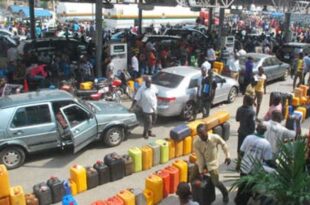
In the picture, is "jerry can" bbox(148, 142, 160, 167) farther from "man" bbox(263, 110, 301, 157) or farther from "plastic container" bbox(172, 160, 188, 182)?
"man" bbox(263, 110, 301, 157)

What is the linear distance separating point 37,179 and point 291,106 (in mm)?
8066

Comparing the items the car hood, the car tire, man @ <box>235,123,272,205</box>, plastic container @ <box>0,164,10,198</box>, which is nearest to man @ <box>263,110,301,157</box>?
man @ <box>235,123,272,205</box>

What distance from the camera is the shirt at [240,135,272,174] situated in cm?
649

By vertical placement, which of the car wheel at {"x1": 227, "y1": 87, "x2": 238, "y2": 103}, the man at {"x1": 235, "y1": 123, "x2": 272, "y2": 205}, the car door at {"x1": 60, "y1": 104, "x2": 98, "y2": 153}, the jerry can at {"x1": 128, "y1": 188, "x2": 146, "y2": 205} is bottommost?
the jerry can at {"x1": 128, "y1": 188, "x2": 146, "y2": 205}

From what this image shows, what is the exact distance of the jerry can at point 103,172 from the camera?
27.7 ft

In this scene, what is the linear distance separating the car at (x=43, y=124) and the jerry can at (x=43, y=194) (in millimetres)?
1492

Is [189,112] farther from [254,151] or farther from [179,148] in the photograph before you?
[254,151]

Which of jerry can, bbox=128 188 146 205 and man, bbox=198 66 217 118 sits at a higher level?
man, bbox=198 66 217 118

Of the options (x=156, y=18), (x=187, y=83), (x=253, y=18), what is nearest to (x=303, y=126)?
(x=187, y=83)

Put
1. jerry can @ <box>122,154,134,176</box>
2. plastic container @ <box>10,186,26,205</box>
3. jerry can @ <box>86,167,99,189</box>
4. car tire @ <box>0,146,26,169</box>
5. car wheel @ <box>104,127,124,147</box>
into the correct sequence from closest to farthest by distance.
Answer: plastic container @ <box>10,186,26,205</box> < jerry can @ <box>86,167,99,189</box> < jerry can @ <box>122,154,134,176</box> < car tire @ <box>0,146,26,169</box> < car wheel @ <box>104,127,124,147</box>

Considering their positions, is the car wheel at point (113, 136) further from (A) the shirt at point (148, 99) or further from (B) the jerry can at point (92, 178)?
(B) the jerry can at point (92, 178)

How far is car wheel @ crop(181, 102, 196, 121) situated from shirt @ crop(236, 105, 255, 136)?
4002mm

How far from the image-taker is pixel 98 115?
33.4 ft

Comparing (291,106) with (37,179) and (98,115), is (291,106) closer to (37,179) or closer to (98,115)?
(98,115)
